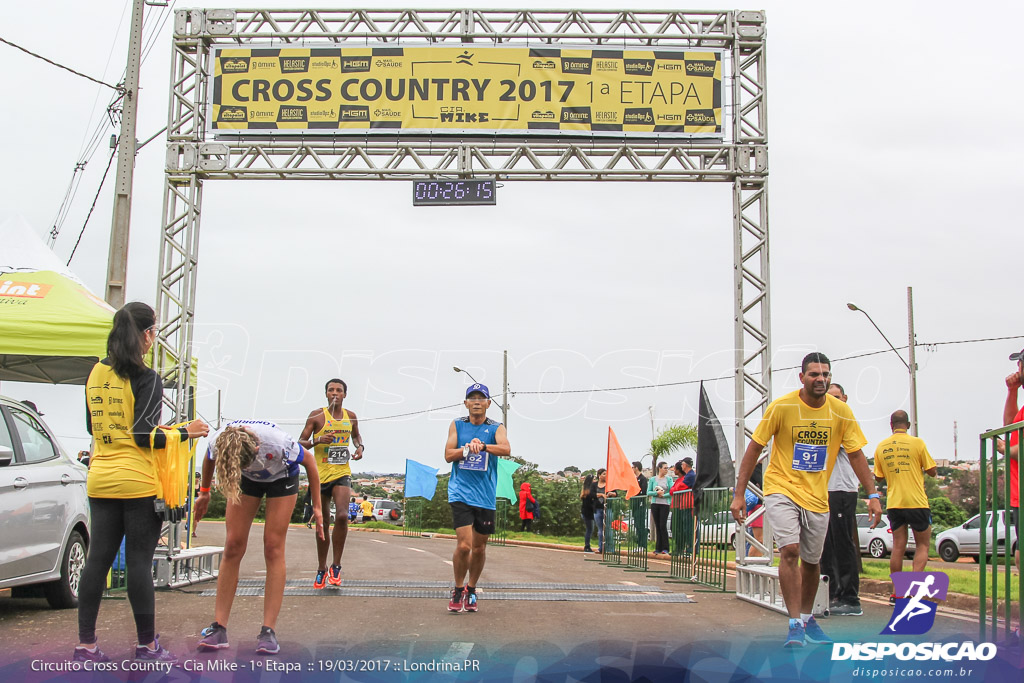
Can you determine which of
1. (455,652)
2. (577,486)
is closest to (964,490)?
(577,486)

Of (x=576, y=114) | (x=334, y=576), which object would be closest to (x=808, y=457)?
(x=334, y=576)

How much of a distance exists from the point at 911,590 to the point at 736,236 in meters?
6.91

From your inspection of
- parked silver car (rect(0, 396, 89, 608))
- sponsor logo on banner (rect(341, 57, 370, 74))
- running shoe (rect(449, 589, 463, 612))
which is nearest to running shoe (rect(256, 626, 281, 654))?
parked silver car (rect(0, 396, 89, 608))

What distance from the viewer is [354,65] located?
14.0m

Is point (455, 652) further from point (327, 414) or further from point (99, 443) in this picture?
point (327, 414)

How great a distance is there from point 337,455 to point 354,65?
5.91 meters

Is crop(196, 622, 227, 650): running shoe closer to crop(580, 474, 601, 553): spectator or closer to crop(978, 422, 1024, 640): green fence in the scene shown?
crop(978, 422, 1024, 640): green fence

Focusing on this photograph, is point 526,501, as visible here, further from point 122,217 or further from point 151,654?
point 151,654

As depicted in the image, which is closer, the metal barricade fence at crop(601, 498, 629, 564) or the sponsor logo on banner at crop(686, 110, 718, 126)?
the sponsor logo on banner at crop(686, 110, 718, 126)

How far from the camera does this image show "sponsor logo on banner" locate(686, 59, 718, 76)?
45.4 ft

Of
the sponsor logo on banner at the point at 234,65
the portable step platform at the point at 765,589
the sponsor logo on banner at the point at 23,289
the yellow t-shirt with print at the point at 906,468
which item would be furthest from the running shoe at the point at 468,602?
the sponsor logo on banner at the point at 234,65

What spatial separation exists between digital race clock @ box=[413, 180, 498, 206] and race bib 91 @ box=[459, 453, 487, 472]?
5.30 meters

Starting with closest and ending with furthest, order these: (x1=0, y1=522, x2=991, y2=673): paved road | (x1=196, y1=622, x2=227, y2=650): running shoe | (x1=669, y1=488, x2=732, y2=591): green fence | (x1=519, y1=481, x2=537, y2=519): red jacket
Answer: (x1=196, y1=622, x2=227, y2=650): running shoe, (x1=0, y1=522, x2=991, y2=673): paved road, (x1=669, y1=488, x2=732, y2=591): green fence, (x1=519, y1=481, x2=537, y2=519): red jacket

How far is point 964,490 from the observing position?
46.6 metres
